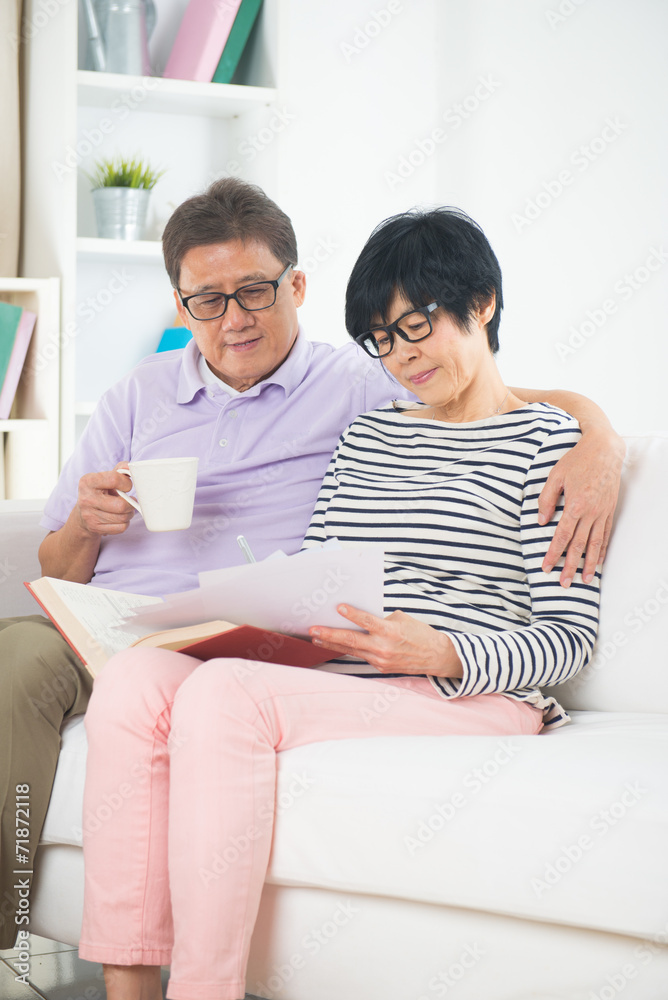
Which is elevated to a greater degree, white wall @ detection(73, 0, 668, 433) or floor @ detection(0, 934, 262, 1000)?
white wall @ detection(73, 0, 668, 433)

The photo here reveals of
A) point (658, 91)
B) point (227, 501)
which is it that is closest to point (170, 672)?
point (227, 501)

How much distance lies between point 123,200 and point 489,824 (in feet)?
6.42

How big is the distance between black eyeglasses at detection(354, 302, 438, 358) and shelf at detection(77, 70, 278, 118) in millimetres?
1374

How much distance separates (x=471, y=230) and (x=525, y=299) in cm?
153

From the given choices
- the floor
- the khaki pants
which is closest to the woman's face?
the khaki pants

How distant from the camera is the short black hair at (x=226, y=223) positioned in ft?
5.18

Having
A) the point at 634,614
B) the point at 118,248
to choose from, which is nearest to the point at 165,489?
the point at 634,614

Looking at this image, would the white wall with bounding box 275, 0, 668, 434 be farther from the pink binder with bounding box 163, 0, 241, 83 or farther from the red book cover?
the red book cover

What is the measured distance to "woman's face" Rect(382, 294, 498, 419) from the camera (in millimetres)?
1396

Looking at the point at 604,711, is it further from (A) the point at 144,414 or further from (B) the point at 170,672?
(A) the point at 144,414

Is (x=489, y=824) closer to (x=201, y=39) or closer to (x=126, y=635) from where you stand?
(x=126, y=635)

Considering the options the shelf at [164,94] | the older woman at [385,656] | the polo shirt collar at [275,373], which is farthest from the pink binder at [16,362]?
the older woman at [385,656]

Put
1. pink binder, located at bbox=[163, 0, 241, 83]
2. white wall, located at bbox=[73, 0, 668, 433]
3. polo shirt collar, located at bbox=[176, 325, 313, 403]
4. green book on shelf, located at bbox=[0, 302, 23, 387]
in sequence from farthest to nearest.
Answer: white wall, located at bbox=[73, 0, 668, 433], pink binder, located at bbox=[163, 0, 241, 83], green book on shelf, located at bbox=[0, 302, 23, 387], polo shirt collar, located at bbox=[176, 325, 313, 403]

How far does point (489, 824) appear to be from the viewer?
3.40 feet
